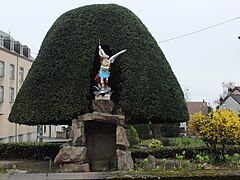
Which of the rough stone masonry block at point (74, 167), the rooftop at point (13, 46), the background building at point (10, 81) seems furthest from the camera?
the rooftop at point (13, 46)

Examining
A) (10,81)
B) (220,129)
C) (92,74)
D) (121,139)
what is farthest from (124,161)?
(10,81)

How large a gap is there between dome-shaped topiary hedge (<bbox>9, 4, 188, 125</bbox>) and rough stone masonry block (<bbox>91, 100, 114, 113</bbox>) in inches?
11.5

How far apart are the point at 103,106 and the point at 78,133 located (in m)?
1.13

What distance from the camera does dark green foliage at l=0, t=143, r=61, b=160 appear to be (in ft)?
43.5

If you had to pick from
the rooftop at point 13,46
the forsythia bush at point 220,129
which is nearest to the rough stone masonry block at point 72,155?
the forsythia bush at point 220,129

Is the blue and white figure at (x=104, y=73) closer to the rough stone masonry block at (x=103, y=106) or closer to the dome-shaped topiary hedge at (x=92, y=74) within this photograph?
the rough stone masonry block at (x=103, y=106)

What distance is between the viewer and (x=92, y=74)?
10477mm

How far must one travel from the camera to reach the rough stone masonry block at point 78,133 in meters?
9.44

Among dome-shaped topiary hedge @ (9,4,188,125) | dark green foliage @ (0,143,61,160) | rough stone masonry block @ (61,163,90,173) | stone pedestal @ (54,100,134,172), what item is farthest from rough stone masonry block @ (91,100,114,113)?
dark green foliage @ (0,143,61,160)

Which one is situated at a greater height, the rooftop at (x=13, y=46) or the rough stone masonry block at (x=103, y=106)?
the rooftop at (x=13, y=46)

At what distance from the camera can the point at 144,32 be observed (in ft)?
37.9

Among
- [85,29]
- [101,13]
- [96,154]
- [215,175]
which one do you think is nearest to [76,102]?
[96,154]

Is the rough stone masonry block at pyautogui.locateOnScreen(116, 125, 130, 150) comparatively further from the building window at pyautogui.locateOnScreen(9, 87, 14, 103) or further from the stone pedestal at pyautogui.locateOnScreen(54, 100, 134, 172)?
the building window at pyautogui.locateOnScreen(9, 87, 14, 103)

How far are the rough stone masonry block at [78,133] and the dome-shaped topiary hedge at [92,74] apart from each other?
1.36 ft
